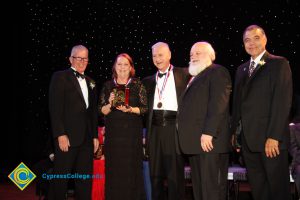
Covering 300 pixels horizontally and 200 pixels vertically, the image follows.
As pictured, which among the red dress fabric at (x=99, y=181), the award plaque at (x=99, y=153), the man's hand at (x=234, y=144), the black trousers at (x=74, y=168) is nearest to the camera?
the man's hand at (x=234, y=144)

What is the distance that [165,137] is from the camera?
3.96 m

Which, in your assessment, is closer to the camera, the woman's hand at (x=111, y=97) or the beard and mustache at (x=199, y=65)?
the beard and mustache at (x=199, y=65)

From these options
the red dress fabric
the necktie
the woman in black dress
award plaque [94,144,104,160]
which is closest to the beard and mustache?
the necktie

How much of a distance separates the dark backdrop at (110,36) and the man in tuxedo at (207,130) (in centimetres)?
261

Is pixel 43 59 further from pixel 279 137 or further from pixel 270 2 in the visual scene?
pixel 279 137

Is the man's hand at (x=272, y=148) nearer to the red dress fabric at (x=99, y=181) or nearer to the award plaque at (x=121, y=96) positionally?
the award plaque at (x=121, y=96)

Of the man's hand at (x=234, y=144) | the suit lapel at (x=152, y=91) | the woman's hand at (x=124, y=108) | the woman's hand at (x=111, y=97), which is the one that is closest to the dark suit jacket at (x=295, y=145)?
the man's hand at (x=234, y=144)

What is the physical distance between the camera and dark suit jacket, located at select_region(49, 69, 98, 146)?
3973 mm

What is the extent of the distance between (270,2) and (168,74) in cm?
248

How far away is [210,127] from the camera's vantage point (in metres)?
3.21

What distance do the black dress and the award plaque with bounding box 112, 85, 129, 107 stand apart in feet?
0.25

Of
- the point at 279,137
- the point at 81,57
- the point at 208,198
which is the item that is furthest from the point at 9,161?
the point at 279,137

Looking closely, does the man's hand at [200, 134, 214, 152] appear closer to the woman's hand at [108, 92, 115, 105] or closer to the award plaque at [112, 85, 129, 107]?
the award plaque at [112, 85, 129, 107]

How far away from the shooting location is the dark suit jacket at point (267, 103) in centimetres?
325
